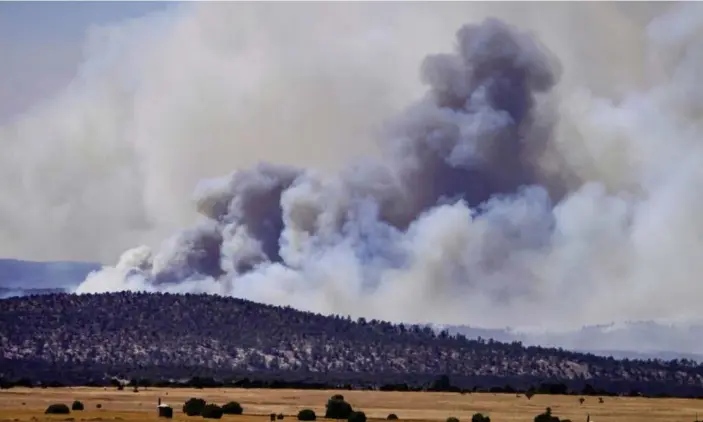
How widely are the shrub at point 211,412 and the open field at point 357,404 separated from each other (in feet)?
3.50

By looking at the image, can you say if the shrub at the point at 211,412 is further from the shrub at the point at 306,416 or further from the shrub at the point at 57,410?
the shrub at the point at 57,410

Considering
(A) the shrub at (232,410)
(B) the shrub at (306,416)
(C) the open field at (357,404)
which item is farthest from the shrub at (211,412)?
(B) the shrub at (306,416)

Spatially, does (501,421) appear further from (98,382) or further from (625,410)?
(98,382)

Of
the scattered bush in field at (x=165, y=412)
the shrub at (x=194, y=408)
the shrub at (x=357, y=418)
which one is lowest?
the shrub at (x=357, y=418)

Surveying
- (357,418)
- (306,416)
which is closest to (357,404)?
(306,416)

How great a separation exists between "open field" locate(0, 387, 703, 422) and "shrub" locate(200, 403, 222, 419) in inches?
42.0

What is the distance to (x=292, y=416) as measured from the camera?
5468 inches

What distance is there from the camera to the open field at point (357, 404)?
139 m

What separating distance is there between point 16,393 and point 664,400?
8654 cm

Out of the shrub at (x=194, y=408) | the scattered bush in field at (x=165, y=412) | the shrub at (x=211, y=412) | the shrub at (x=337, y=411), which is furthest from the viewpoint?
the shrub at (x=194, y=408)

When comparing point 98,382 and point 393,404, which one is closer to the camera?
point 393,404

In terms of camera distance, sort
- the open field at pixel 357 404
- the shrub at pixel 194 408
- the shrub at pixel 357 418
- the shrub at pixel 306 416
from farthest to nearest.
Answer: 1. the shrub at pixel 194 408
2. the open field at pixel 357 404
3. the shrub at pixel 306 416
4. the shrub at pixel 357 418

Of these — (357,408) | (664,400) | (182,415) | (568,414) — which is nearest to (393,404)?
(357,408)

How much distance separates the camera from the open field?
5482 inches
